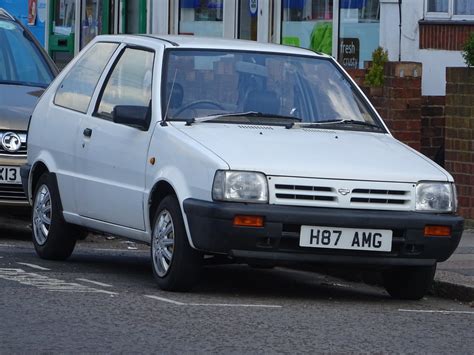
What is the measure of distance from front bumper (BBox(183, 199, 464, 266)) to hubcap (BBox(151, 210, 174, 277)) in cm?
33

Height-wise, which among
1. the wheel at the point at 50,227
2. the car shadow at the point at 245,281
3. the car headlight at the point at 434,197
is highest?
the car headlight at the point at 434,197

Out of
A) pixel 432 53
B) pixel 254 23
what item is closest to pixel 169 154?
pixel 432 53

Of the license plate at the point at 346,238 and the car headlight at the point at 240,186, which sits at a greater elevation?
the car headlight at the point at 240,186

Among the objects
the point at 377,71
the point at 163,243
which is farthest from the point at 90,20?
the point at 163,243

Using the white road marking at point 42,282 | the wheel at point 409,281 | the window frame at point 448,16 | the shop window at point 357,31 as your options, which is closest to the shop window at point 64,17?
the shop window at point 357,31

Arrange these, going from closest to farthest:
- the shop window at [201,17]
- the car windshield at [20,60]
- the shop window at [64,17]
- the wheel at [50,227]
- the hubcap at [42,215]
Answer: the wheel at [50,227], the hubcap at [42,215], the car windshield at [20,60], the shop window at [201,17], the shop window at [64,17]

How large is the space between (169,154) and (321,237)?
3.75ft

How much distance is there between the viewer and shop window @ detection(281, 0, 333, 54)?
1936 cm

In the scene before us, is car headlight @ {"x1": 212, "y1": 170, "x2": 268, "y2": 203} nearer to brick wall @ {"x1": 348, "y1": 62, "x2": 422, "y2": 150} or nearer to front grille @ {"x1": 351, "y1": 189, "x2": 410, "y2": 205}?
front grille @ {"x1": 351, "y1": 189, "x2": 410, "y2": 205}

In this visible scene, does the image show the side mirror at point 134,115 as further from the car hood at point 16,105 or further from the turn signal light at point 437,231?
the car hood at point 16,105

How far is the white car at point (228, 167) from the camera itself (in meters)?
8.85

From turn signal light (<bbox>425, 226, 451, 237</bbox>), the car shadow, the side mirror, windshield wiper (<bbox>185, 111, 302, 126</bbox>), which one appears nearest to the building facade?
the car shadow

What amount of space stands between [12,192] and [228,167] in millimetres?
4168

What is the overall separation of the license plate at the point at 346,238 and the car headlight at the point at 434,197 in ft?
1.02
